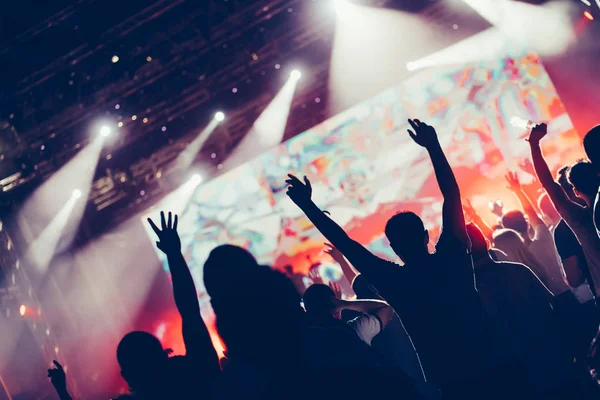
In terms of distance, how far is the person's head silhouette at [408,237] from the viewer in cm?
154

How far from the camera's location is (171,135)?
294 inches

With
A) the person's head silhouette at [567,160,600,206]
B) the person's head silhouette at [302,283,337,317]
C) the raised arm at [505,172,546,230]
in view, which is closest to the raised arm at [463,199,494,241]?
the raised arm at [505,172,546,230]

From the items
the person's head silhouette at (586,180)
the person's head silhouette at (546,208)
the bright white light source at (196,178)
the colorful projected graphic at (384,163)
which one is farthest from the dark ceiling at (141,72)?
the person's head silhouette at (586,180)

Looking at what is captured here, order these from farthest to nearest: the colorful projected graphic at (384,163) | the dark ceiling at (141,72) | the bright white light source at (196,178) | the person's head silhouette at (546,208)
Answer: the bright white light source at (196,178) → the colorful projected graphic at (384,163) → the dark ceiling at (141,72) → the person's head silhouette at (546,208)

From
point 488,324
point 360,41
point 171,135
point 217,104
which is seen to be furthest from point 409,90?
point 488,324

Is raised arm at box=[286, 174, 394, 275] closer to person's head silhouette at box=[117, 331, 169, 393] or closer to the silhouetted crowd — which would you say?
the silhouetted crowd

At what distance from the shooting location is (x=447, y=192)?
5.22 ft

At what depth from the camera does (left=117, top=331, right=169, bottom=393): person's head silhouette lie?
1.64 metres

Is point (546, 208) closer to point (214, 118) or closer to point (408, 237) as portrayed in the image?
point (408, 237)

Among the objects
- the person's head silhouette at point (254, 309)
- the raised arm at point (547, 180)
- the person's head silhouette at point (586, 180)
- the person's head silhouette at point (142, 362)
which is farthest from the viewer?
the raised arm at point (547, 180)

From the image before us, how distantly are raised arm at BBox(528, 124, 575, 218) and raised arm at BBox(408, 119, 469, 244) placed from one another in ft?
2.53

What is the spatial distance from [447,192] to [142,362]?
1.24m

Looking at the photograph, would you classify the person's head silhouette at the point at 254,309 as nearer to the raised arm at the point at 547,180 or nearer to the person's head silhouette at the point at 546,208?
the raised arm at the point at 547,180

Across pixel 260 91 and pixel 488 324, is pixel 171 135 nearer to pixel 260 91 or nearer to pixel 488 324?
pixel 260 91
